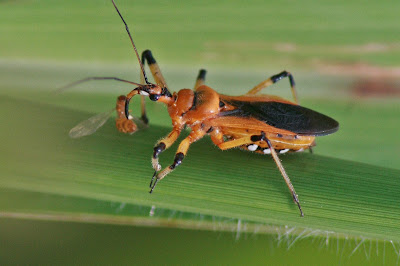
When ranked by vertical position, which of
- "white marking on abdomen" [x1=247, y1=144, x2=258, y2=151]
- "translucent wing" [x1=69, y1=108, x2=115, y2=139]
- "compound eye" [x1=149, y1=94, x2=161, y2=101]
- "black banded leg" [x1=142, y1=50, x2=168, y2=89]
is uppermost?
"black banded leg" [x1=142, y1=50, x2=168, y2=89]

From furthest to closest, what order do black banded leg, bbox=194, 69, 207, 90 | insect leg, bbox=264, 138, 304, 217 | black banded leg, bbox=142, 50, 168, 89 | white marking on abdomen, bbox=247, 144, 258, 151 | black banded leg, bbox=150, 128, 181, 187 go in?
black banded leg, bbox=194, 69, 207, 90
black banded leg, bbox=142, 50, 168, 89
white marking on abdomen, bbox=247, 144, 258, 151
black banded leg, bbox=150, 128, 181, 187
insect leg, bbox=264, 138, 304, 217

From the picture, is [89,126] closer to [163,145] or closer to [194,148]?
[163,145]

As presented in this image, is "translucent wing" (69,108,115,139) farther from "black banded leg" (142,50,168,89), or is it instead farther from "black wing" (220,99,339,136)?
"black wing" (220,99,339,136)

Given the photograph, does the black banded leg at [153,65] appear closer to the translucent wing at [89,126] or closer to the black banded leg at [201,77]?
the black banded leg at [201,77]

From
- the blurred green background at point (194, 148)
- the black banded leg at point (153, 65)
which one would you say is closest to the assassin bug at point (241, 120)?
the blurred green background at point (194, 148)

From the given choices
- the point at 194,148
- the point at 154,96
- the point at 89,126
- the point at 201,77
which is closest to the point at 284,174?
the point at 194,148

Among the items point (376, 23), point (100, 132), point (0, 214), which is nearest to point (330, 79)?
point (376, 23)

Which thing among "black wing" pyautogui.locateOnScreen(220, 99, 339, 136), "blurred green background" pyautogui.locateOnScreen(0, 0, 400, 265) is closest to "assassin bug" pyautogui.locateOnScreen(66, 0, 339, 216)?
"black wing" pyautogui.locateOnScreen(220, 99, 339, 136)
